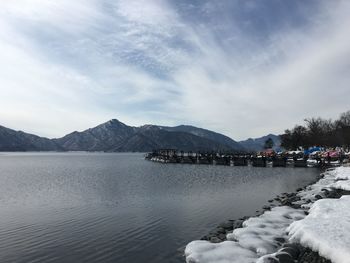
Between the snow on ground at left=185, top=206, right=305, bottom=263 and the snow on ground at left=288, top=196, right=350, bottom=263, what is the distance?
117 centimetres

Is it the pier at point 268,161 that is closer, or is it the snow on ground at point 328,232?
the snow on ground at point 328,232

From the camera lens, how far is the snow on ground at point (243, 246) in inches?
583

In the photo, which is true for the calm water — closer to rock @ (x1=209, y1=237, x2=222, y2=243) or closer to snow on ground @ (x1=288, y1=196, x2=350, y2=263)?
rock @ (x1=209, y1=237, x2=222, y2=243)

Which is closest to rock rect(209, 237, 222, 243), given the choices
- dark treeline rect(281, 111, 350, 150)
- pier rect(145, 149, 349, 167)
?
pier rect(145, 149, 349, 167)

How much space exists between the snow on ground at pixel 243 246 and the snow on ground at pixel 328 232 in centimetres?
117

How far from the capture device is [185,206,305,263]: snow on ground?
48.6 feet

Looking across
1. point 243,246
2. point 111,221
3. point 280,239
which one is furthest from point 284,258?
point 111,221

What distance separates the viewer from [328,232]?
14781 millimetres

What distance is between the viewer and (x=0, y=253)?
1714 centimetres

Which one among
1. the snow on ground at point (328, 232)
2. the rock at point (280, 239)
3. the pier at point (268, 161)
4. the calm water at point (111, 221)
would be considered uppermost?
the pier at point (268, 161)

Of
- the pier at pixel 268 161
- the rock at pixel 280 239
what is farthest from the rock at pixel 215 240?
the pier at pixel 268 161

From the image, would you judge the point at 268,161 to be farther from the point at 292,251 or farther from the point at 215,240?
the point at 292,251

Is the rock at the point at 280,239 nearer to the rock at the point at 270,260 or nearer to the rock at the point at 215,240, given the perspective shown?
the rock at the point at 215,240

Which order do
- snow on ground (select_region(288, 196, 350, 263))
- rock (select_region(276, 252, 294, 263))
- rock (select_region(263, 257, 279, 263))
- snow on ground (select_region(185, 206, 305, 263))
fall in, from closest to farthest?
snow on ground (select_region(288, 196, 350, 263)) < rock (select_region(263, 257, 279, 263)) < rock (select_region(276, 252, 294, 263)) < snow on ground (select_region(185, 206, 305, 263))
